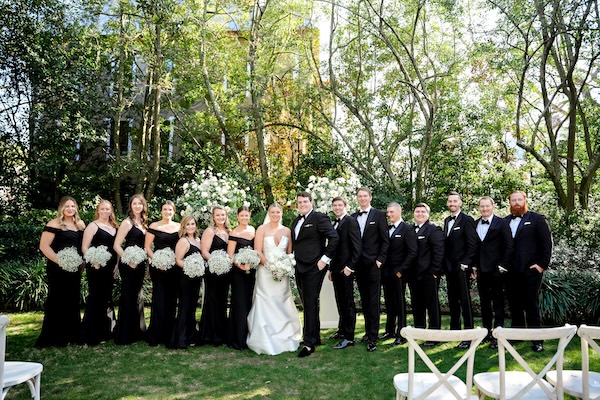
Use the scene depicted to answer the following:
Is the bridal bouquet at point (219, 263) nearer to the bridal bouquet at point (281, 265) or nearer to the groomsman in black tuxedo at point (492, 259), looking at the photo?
the bridal bouquet at point (281, 265)

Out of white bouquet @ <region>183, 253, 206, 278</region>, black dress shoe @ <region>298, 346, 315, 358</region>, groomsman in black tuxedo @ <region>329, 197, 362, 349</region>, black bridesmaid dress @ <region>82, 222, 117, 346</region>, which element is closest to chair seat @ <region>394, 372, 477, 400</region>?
black dress shoe @ <region>298, 346, 315, 358</region>

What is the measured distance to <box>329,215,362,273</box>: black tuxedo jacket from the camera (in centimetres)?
671

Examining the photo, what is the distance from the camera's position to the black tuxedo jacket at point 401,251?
698 cm

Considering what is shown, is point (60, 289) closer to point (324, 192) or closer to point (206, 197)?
point (206, 197)

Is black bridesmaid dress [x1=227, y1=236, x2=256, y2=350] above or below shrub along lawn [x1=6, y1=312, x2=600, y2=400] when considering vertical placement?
above

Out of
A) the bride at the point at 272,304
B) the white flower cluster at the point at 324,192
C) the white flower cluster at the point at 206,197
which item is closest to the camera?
the bride at the point at 272,304

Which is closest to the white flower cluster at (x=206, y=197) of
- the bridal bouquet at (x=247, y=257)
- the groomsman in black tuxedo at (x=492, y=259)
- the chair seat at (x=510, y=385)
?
the bridal bouquet at (x=247, y=257)

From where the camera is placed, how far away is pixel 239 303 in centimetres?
691

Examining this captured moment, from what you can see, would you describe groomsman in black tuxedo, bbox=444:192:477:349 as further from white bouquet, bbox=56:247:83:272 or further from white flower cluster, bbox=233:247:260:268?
white bouquet, bbox=56:247:83:272

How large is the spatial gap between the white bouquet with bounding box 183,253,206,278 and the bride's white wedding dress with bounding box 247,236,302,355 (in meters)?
0.81

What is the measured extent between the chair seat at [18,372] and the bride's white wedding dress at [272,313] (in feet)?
9.76

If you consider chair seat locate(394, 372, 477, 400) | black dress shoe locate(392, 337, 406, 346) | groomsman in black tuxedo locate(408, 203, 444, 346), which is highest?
groomsman in black tuxedo locate(408, 203, 444, 346)

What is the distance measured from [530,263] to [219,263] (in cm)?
424

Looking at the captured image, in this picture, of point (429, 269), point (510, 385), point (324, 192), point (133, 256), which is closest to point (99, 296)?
point (133, 256)
